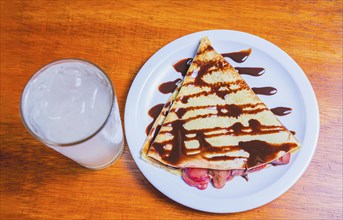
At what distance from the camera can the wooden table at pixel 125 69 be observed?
1.03m

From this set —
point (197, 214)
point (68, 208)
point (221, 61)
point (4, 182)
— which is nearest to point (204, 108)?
point (221, 61)

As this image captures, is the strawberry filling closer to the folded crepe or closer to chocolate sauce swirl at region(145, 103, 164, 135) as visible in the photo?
the folded crepe

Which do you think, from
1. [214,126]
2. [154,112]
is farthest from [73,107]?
[214,126]

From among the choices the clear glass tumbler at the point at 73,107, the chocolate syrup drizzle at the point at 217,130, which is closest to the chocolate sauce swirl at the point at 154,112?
the chocolate syrup drizzle at the point at 217,130

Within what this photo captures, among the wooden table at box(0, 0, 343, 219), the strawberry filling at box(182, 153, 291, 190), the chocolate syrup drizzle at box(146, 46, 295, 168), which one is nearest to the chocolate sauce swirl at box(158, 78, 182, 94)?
the chocolate syrup drizzle at box(146, 46, 295, 168)

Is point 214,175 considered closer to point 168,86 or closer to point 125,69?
point 168,86

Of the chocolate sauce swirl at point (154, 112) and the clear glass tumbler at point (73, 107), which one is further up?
the clear glass tumbler at point (73, 107)

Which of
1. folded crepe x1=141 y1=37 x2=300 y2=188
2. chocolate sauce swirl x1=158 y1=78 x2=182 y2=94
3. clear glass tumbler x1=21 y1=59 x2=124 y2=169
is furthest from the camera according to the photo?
chocolate sauce swirl x1=158 y1=78 x2=182 y2=94

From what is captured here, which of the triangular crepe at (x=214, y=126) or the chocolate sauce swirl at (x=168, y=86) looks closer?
the triangular crepe at (x=214, y=126)

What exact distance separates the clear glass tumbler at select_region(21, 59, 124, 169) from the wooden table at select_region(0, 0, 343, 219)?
0.45 feet

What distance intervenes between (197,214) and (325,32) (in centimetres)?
67

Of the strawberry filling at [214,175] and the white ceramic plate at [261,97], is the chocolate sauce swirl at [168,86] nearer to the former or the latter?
the white ceramic plate at [261,97]

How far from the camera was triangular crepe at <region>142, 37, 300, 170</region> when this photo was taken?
1.02 metres

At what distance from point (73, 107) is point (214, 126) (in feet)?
1.20
